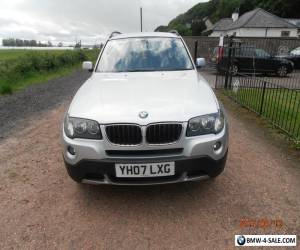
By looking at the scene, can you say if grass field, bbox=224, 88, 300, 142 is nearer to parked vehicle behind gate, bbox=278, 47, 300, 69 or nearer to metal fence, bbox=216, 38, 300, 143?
metal fence, bbox=216, 38, 300, 143

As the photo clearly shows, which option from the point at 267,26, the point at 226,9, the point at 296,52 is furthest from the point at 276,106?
the point at 226,9

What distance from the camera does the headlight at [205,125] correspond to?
2611 mm

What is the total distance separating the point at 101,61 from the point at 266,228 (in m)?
3.22

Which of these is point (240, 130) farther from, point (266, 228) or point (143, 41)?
point (266, 228)

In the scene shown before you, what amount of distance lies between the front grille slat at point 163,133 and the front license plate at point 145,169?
8.7 inches

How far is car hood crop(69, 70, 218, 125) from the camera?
2592 millimetres

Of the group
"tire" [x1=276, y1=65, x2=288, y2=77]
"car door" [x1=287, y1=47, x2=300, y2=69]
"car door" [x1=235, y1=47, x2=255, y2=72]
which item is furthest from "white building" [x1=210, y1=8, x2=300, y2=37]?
"car door" [x1=235, y1=47, x2=255, y2=72]

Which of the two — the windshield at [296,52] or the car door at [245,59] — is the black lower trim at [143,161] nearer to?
the car door at [245,59]

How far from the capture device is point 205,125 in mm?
2668

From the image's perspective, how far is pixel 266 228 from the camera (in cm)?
261

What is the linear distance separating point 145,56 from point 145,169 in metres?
2.19

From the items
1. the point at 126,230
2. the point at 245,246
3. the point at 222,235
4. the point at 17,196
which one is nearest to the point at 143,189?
the point at 126,230

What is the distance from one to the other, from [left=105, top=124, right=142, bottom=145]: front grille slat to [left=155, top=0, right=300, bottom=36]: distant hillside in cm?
5785

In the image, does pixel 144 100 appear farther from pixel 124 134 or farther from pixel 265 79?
pixel 265 79
